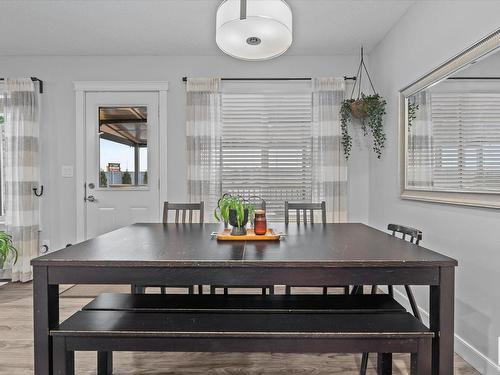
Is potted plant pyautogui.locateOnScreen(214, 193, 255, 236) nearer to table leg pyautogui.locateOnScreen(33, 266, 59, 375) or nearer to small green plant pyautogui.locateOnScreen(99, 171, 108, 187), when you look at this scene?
table leg pyautogui.locateOnScreen(33, 266, 59, 375)

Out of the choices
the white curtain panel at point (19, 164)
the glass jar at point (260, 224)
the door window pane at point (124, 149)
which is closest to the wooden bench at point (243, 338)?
the glass jar at point (260, 224)

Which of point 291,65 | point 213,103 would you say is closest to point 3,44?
point 213,103

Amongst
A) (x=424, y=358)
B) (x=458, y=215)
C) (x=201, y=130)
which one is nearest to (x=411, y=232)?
(x=458, y=215)

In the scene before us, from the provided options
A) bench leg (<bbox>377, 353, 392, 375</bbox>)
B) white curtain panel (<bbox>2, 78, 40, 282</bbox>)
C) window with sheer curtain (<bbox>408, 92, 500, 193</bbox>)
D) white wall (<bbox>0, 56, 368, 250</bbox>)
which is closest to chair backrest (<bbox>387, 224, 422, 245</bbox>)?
window with sheer curtain (<bbox>408, 92, 500, 193</bbox>)

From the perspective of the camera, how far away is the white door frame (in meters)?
3.98

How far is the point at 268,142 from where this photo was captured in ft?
13.2

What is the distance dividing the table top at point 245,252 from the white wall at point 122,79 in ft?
6.32

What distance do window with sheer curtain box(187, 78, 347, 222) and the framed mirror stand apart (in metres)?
1.09

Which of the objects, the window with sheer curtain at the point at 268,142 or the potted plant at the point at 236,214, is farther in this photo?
the window with sheer curtain at the point at 268,142

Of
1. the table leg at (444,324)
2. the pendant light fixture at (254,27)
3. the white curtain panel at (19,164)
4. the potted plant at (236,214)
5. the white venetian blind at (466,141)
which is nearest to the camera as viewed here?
the table leg at (444,324)

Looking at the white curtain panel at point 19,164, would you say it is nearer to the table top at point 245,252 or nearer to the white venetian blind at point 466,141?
the table top at point 245,252

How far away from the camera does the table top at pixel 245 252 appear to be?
1.42 m

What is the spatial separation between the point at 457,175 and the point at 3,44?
4407 millimetres

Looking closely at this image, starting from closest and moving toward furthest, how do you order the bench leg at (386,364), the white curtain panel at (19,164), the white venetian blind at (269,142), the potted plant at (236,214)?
the bench leg at (386,364)
the potted plant at (236,214)
the white curtain panel at (19,164)
the white venetian blind at (269,142)
